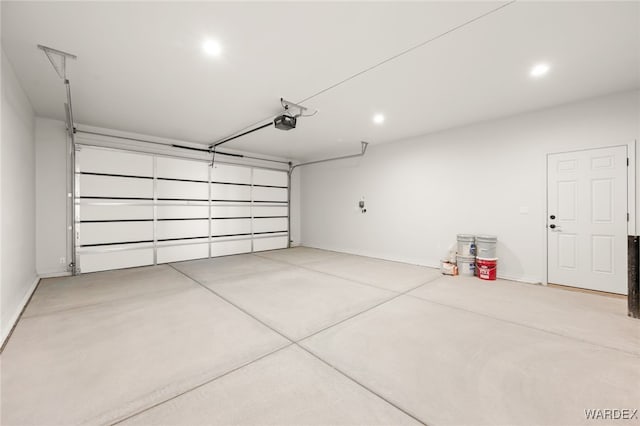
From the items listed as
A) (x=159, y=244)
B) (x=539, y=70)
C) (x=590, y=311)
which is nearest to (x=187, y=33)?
(x=539, y=70)

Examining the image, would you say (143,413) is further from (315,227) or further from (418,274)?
(315,227)

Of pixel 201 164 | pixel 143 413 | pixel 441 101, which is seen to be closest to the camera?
pixel 143 413

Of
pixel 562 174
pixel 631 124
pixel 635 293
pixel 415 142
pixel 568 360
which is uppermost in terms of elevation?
pixel 415 142

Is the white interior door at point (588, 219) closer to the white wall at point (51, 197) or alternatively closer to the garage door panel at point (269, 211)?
the garage door panel at point (269, 211)

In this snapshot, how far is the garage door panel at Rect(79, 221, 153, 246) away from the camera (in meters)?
5.00

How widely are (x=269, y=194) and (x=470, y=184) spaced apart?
5.57 metres

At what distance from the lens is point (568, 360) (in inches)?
83.0

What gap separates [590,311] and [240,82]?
531 cm

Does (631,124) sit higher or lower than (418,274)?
higher

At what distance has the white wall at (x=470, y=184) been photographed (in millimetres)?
4008

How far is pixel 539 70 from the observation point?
308 centimetres

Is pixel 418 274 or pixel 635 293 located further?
pixel 418 274

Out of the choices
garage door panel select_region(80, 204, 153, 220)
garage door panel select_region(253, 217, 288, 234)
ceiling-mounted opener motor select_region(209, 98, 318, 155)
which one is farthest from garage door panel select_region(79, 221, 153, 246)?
ceiling-mounted opener motor select_region(209, 98, 318, 155)

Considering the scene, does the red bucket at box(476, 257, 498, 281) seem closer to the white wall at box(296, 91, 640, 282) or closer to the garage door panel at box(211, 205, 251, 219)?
the white wall at box(296, 91, 640, 282)
